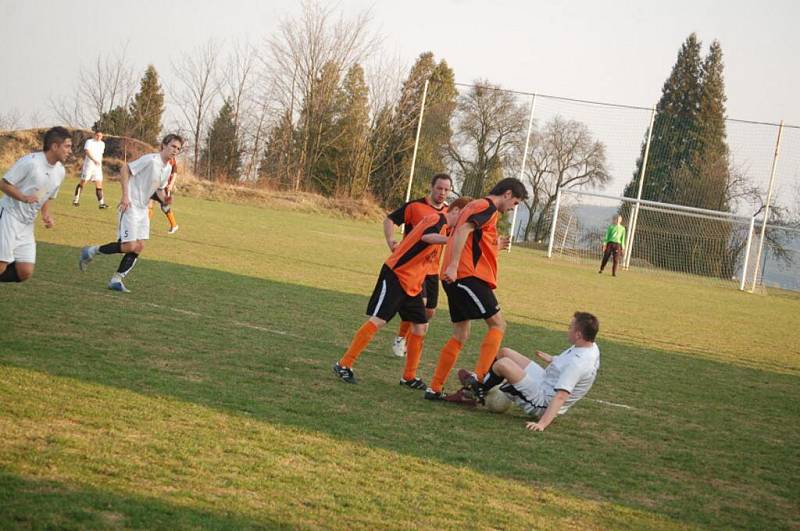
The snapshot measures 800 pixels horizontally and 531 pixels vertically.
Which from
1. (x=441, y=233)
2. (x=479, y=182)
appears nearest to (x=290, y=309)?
(x=441, y=233)

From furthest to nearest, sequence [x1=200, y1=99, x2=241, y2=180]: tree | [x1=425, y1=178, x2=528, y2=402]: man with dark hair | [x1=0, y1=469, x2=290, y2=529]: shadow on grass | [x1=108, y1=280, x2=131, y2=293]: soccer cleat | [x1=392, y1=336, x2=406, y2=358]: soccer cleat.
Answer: [x1=200, y1=99, x2=241, y2=180]: tree
[x1=108, y1=280, x2=131, y2=293]: soccer cleat
[x1=392, y1=336, x2=406, y2=358]: soccer cleat
[x1=425, y1=178, x2=528, y2=402]: man with dark hair
[x1=0, y1=469, x2=290, y2=529]: shadow on grass

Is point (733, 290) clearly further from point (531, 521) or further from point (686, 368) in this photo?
point (531, 521)

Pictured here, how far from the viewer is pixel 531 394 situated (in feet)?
22.2

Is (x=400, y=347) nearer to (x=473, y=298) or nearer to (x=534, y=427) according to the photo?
(x=473, y=298)

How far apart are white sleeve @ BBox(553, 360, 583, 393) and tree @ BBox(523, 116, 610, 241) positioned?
2603cm

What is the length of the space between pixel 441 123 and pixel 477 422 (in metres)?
27.2

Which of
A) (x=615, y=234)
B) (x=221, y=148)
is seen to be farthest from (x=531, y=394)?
(x=221, y=148)

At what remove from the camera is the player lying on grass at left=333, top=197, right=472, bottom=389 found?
729 centimetres

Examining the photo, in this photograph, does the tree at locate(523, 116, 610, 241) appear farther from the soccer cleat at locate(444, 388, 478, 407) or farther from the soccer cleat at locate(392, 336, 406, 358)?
the soccer cleat at locate(444, 388, 478, 407)

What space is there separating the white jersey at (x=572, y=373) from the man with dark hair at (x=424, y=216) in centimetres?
163

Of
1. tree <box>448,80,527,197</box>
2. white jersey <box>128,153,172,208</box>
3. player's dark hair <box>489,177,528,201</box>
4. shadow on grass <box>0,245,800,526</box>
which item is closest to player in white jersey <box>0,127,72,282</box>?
shadow on grass <box>0,245,800,526</box>

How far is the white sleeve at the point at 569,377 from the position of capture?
6.45 meters

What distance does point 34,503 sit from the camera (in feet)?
12.1

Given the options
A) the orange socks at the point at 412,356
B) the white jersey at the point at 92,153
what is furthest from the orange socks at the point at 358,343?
the white jersey at the point at 92,153
